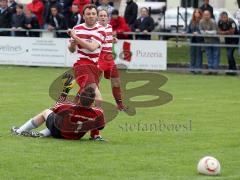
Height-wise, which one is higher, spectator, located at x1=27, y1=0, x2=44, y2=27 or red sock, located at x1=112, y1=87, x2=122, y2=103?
spectator, located at x1=27, y1=0, x2=44, y2=27

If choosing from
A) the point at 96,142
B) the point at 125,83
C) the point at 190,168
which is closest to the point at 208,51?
the point at 125,83

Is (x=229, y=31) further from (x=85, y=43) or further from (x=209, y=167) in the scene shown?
(x=209, y=167)

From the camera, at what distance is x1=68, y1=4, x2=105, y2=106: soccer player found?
1255cm

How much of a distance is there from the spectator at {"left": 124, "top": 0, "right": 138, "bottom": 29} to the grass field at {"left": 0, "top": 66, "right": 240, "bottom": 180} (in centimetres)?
821

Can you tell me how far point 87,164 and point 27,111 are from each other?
221 inches

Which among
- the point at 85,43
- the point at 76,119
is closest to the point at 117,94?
the point at 85,43

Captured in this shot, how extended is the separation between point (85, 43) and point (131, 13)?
48.9 feet

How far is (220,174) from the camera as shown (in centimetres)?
933

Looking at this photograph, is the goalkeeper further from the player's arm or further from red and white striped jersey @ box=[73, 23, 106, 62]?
red and white striped jersey @ box=[73, 23, 106, 62]

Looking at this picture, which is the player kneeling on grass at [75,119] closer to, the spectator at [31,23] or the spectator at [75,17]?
the spectator at [75,17]

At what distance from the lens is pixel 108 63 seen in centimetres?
1688

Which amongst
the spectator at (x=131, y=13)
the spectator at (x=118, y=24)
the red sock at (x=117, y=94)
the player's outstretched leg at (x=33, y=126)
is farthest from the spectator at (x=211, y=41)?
the player's outstretched leg at (x=33, y=126)

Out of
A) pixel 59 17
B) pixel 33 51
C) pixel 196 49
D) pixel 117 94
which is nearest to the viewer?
pixel 117 94

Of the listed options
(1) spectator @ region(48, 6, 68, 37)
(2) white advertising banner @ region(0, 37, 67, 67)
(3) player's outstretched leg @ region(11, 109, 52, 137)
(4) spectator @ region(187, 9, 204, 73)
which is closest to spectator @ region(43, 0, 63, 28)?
(1) spectator @ region(48, 6, 68, 37)
